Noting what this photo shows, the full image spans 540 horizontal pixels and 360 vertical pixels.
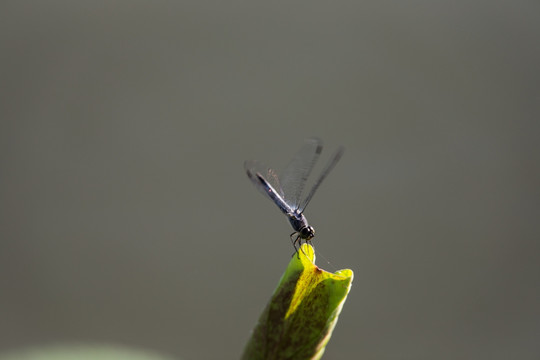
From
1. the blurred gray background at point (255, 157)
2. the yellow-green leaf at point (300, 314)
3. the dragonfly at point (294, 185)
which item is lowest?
the yellow-green leaf at point (300, 314)

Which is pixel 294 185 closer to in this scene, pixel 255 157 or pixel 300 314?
pixel 300 314

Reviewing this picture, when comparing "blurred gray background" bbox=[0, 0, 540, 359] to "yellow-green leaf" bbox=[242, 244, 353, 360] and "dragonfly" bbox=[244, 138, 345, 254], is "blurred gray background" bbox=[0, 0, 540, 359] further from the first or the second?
"yellow-green leaf" bbox=[242, 244, 353, 360]

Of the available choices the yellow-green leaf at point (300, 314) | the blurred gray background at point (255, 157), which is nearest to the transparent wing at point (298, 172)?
the yellow-green leaf at point (300, 314)

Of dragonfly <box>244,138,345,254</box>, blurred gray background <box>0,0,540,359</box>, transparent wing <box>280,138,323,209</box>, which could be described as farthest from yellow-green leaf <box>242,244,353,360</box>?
blurred gray background <box>0,0,540,359</box>

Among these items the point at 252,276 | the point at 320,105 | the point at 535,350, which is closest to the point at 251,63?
the point at 320,105

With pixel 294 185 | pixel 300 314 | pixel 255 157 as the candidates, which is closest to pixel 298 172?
pixel 294 185

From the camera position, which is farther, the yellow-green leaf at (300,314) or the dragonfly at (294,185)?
the dragonfly at (294,185)

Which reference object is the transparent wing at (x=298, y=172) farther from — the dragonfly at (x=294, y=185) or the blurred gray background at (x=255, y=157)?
the blurred gray background at (x=255, y=157)
